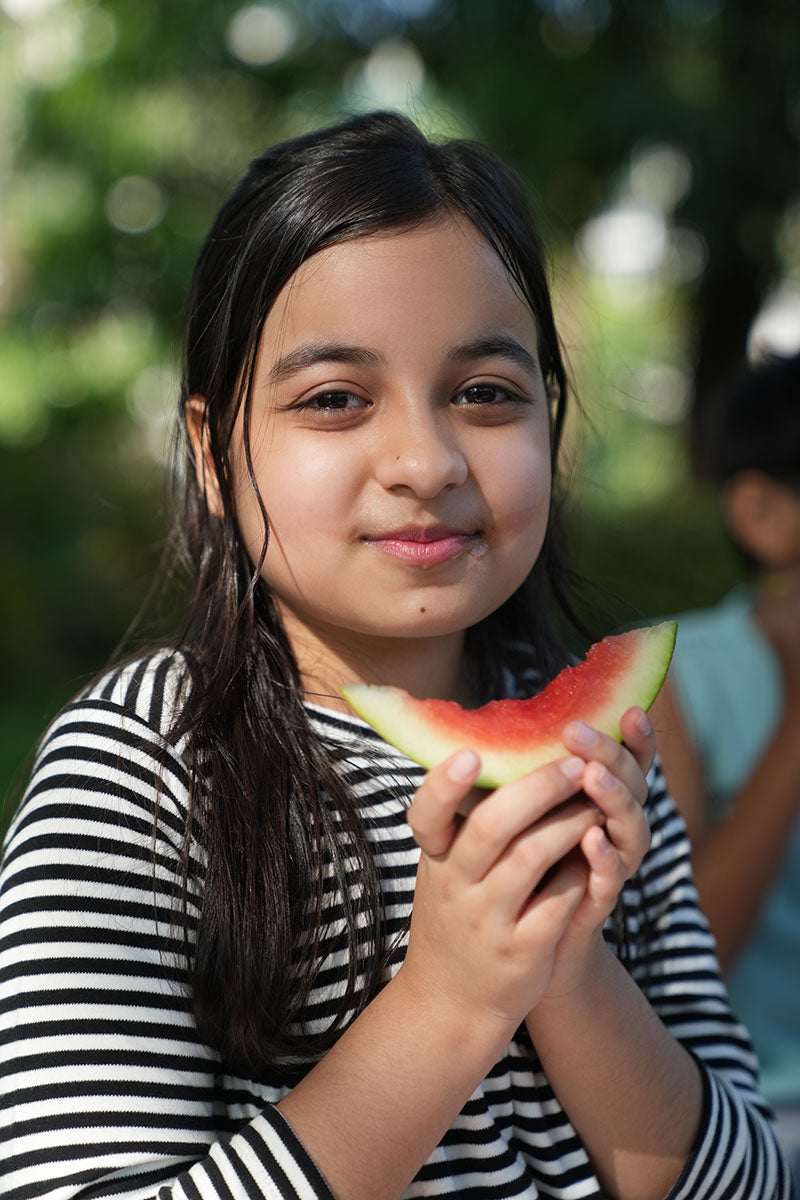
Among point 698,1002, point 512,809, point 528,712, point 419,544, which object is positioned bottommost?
point 698,1002

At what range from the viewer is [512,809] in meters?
1.21

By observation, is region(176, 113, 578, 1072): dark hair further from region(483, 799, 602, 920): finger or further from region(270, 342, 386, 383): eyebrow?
region(483, 799, 602, 920): finger

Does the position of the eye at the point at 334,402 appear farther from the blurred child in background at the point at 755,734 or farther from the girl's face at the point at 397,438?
the blurred child in background at the point at 755,734

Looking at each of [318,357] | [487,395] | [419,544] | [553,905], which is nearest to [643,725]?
[553,905]

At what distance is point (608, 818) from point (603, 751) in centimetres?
8

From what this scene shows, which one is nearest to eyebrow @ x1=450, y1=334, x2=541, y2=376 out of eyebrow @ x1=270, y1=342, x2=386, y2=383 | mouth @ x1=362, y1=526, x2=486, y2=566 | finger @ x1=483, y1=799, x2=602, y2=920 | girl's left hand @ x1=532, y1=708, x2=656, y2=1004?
eyebrow @ x1=270, y1=342, x2=386, y2=383

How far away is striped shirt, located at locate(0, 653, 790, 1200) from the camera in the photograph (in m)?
1.32

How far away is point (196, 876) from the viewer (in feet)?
4.94

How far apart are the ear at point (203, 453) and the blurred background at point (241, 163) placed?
5.98 metres

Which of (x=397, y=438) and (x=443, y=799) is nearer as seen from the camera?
(x=443, y=799)

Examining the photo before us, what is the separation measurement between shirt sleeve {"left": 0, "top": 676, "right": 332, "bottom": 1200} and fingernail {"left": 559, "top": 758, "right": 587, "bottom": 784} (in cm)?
51

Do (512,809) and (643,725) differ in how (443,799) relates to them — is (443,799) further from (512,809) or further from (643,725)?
(643,725)

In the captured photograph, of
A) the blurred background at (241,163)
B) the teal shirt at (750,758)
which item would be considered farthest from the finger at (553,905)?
the blurred background at (241,163)

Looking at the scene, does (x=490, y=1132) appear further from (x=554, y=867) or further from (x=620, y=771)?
(x=620, y=771)
